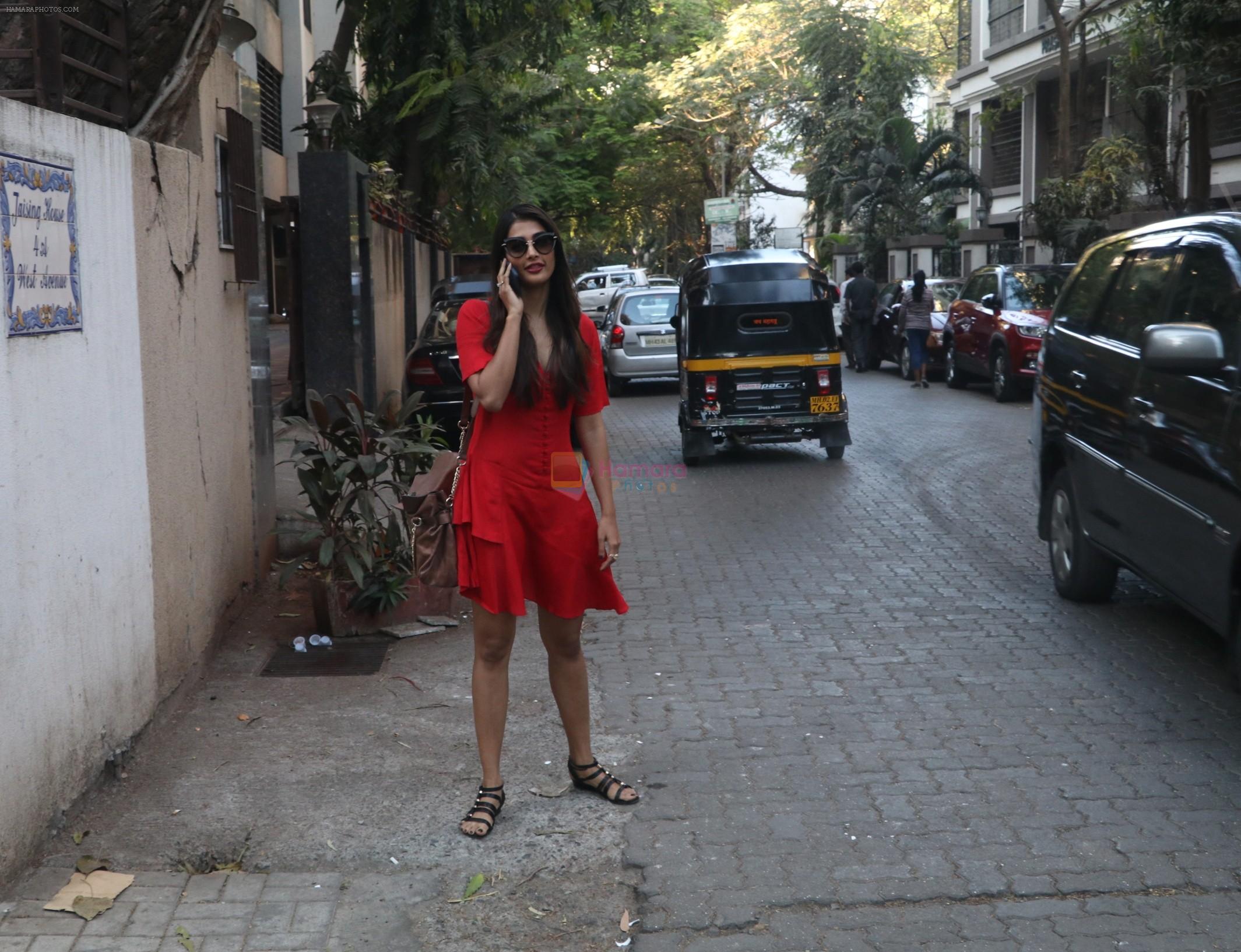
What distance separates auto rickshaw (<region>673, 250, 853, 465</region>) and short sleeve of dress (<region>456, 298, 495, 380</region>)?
903 cm

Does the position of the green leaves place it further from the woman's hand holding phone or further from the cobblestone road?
the woman's hand holding phone

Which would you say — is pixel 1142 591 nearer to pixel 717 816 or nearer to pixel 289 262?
pixel 717 816

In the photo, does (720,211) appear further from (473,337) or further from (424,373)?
(473,337)

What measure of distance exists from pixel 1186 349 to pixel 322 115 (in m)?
11.9

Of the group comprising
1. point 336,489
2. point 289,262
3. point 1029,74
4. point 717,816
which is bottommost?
point 717,816

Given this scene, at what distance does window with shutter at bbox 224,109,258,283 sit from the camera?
7.40 metres

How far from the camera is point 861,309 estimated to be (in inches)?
987

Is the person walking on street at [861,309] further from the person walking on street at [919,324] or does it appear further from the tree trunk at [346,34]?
the tree trunk at [346,34]

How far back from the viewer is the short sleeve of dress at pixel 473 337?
4.50 metres

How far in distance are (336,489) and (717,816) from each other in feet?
10.6

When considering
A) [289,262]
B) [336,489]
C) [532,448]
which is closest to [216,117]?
[336,489]

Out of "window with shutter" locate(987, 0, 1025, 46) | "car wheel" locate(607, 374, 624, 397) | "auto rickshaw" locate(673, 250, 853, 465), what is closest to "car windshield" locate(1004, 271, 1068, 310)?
"car wheel" locate(607, 374, 624, 397)

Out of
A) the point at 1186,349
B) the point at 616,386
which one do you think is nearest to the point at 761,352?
the point at 1186,349

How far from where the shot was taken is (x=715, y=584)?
8.50 m
